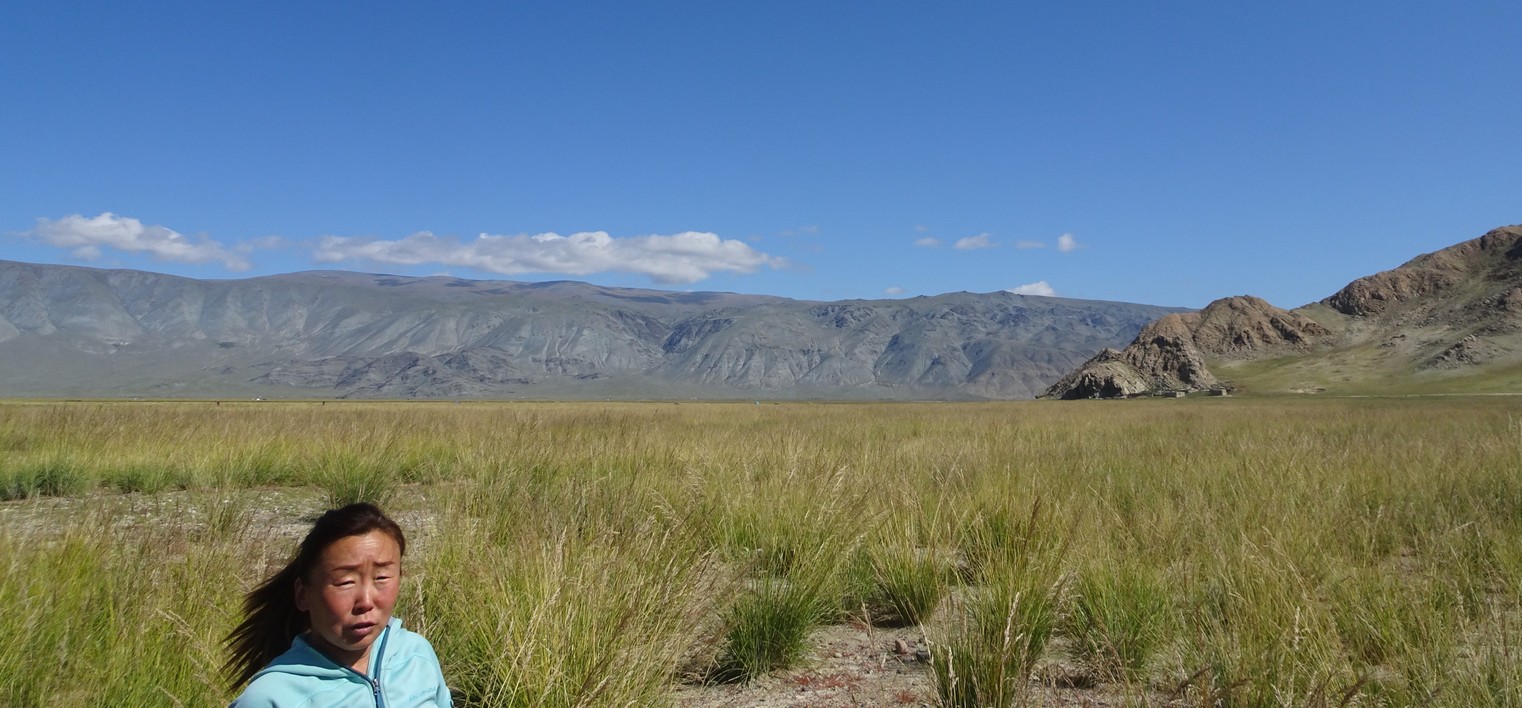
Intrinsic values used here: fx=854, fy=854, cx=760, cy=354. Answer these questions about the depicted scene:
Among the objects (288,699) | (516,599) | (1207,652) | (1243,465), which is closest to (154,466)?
(516,599)

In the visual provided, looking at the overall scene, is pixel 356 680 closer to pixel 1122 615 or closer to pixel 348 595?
pixel 348 595

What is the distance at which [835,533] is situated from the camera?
455cm

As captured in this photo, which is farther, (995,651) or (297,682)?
(995,651)

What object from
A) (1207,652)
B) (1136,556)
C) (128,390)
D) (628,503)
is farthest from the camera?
(128,390)

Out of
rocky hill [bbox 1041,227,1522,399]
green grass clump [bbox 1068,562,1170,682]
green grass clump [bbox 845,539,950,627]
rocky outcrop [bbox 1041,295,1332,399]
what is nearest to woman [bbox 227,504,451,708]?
green grass clump [bbox 1068,562,1170,682]

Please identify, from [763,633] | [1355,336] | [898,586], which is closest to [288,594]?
[763,633]

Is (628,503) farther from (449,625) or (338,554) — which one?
(338,554)

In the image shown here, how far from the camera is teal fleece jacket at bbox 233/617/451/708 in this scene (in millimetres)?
1719

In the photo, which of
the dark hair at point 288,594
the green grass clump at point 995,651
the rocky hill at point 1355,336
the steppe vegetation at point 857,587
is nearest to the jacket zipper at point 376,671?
the dark hair at point 288,594

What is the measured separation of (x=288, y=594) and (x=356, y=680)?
25 cm

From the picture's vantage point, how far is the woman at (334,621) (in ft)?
5.79

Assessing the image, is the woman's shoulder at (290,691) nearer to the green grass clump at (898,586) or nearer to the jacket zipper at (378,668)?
the jacket zipper at (378,668)

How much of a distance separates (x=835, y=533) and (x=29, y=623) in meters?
3.27

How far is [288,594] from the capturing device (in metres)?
1.91
